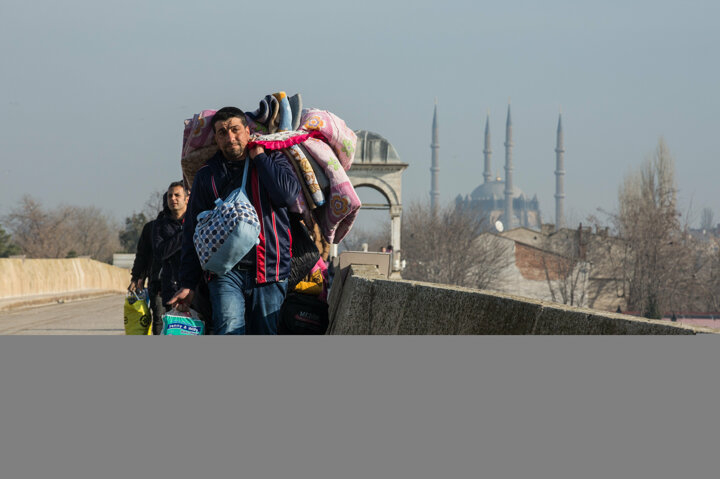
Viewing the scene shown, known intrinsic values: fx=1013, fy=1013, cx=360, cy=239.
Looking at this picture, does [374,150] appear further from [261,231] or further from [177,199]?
[261,231]

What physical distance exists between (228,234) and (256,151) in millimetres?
522

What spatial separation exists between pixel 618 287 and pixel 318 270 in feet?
280

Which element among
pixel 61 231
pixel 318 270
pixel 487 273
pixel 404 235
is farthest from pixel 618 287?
pixel 318 270

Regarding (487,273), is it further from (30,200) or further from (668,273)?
(30,200)

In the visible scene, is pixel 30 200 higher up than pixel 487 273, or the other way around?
pixel 30 200

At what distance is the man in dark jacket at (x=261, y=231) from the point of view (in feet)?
15.6

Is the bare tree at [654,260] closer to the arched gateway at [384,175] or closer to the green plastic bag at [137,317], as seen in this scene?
the arched gateway at [384,175]

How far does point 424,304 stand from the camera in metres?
4.93

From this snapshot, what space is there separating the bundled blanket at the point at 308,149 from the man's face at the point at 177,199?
2519 millimetres

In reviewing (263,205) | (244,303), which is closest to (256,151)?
(263,205)

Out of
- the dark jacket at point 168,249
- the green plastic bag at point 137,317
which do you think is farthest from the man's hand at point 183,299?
the green plastic bag at point 137,317

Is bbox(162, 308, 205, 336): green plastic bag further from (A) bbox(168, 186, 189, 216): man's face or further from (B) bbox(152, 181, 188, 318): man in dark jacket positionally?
(A) bbox(168, 186, 189, 216): man's face

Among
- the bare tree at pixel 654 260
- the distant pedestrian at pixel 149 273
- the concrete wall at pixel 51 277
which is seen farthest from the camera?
the bare tree at pixel 654 260

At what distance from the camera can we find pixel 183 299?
4.85 metres
